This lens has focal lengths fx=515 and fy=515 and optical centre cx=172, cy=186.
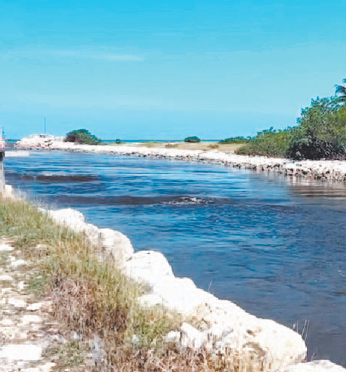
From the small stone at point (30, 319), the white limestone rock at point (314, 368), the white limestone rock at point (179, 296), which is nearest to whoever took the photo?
the white limestone rock at point (314, 368)

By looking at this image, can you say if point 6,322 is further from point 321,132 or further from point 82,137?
point 82,137

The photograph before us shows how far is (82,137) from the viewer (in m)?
91.6

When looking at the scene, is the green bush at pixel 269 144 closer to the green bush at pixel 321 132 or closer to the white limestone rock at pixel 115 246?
the green bush at pixel 321 132

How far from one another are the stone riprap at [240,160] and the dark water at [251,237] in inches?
221

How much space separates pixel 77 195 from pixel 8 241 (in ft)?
42.1

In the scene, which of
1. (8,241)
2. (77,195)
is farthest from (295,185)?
(8,241)

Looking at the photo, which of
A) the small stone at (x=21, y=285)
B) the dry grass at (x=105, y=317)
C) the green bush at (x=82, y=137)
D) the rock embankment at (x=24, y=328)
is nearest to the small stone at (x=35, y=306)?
the rock embankment at (x=24, y=328)

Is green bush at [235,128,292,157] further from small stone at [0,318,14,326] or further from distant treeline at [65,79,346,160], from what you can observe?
small stone at [0,318,14,326]

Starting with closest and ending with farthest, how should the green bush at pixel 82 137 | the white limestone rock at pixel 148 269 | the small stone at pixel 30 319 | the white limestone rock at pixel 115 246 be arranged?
1. the small stone at pixel 30 319
2. the white limestone rock at pixel 148 269
3. the white limestone rock at pixel 115 246
4. the green bush at pixel 82 137

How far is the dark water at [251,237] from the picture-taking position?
673cm

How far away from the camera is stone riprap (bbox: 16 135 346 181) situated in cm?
2850

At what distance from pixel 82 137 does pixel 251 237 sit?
272ft

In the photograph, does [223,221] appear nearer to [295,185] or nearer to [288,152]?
[295,185]

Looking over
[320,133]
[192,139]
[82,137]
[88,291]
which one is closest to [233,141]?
[192,139]
